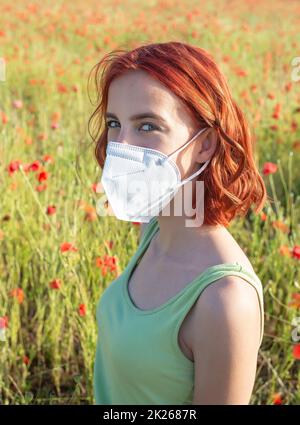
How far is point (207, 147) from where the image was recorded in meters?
1.29

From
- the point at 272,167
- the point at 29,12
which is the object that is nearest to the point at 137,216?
the point at 272,167

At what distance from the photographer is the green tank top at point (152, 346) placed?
45.5 inches

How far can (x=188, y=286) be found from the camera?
117cm

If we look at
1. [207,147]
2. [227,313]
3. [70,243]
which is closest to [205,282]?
[227,313]

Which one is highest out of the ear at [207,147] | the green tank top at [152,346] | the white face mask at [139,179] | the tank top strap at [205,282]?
the ear at [207,147]

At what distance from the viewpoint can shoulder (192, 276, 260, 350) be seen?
1081 millimetres

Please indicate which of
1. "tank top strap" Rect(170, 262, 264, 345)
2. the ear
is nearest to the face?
the ear

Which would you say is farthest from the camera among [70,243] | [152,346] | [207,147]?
[70,243]

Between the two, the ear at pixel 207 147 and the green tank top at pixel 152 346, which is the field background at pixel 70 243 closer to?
the ear at pixel 207 147

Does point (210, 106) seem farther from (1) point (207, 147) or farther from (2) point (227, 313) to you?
(2) point (227, 313)

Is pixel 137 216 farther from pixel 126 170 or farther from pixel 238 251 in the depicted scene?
pixel 238 251

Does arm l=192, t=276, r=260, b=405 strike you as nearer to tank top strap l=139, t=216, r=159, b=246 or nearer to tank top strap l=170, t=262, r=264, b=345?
tank top strap l=170, t=262, r=264, b=345

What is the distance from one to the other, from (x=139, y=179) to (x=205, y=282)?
0.29 meters

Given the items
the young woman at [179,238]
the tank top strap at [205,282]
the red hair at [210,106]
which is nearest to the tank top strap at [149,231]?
the young woman at [179,238]
